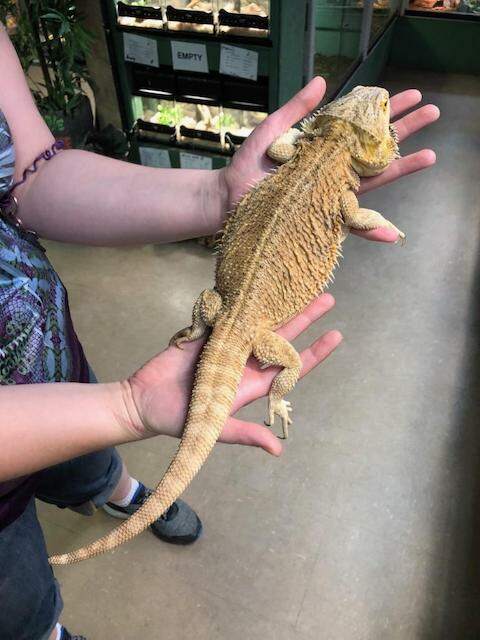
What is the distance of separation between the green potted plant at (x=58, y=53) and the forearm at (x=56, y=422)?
2.45m

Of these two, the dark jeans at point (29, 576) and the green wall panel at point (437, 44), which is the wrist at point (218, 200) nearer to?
the dark jeans at point (29, 576)

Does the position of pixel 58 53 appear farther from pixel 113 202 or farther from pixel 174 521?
pixel 174 521

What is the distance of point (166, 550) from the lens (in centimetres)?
210

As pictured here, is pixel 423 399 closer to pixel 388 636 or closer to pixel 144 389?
pixel 388 636

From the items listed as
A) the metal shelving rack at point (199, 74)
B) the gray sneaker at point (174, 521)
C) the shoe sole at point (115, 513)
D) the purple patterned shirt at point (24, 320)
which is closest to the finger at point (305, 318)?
the purple patterned shirt at point (24, 320)

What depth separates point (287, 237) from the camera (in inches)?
55.4

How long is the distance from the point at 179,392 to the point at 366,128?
93cm

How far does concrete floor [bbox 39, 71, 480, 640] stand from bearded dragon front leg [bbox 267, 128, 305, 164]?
1380mm

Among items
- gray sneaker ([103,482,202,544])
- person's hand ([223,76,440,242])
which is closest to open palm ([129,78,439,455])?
person's hand ([223,76,440,242])

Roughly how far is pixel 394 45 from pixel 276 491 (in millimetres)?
5258

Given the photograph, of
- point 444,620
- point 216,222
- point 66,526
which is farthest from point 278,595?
point 216,222

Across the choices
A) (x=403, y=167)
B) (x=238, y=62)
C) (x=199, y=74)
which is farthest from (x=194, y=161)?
(x=403, y=167)

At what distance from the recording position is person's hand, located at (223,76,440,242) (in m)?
1.45

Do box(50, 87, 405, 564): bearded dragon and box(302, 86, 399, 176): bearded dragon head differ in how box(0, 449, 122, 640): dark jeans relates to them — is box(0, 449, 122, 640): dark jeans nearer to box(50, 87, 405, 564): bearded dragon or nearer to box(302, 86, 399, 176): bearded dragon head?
box(50, 87, 405, 564): bearded dragon
